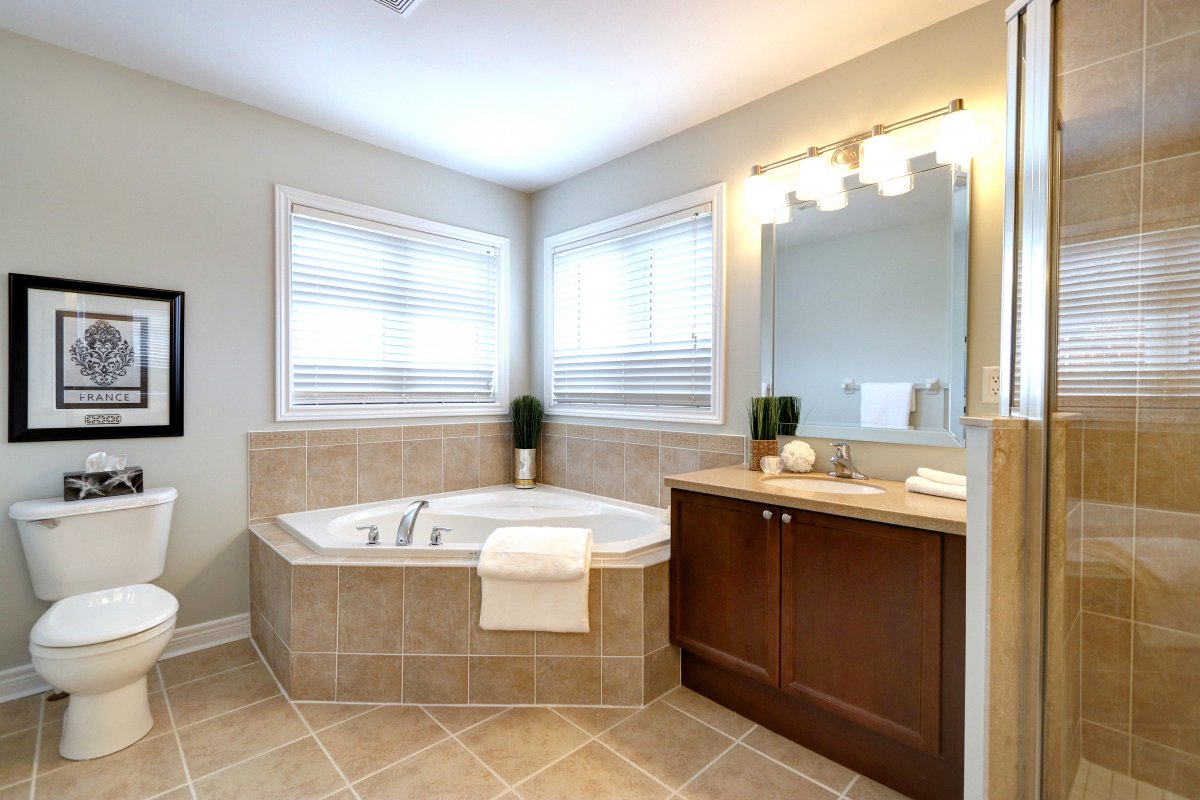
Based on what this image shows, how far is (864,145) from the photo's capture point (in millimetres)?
2178

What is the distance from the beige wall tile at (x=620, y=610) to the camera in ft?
6.89

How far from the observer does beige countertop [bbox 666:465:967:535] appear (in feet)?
5.06

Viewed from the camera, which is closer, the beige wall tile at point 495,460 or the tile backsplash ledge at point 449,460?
the tile backsplash ledge at point 449,460

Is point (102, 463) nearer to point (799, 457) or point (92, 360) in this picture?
point (92, 360)

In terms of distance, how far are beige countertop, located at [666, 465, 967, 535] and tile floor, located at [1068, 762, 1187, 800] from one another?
21.2 inches

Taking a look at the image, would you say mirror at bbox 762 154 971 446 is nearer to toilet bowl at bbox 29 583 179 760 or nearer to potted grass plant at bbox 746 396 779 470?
potted grass plant at bbox 746 396 779 470

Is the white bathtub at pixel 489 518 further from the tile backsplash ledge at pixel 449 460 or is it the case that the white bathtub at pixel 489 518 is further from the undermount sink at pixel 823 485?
the undermount sink at pixel 823 485

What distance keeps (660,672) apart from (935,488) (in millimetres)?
1220

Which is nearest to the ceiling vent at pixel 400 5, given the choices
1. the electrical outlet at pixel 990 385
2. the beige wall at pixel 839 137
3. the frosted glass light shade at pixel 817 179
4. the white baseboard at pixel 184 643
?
the beige wall at pixel 839 137

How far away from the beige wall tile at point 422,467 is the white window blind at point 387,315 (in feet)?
0.83

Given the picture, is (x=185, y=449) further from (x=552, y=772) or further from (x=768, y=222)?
(x=768, y=222)

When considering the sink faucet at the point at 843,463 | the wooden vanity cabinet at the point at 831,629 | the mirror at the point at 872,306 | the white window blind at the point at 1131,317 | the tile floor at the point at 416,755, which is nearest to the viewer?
the white window blind at the point at 1131,317

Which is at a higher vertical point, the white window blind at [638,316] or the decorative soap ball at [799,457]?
the white window blind at [638,316]

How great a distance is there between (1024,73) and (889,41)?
45.8 inches
